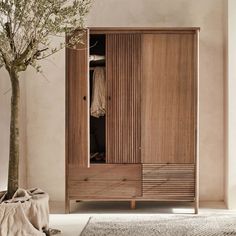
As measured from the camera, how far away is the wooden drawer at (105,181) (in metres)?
4.34

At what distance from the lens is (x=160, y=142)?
14.2 ft

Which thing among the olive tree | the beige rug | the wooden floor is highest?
the olive tree

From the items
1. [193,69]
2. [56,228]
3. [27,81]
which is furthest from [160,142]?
[27,81]

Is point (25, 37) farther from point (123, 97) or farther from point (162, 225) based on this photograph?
point (162, 225)

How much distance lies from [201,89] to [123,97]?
1.00m

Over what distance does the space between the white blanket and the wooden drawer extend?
0.89 m

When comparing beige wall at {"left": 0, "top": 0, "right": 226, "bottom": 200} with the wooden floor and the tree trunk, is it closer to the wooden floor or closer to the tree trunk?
the wooden floor

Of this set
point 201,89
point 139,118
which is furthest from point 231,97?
point 139,118

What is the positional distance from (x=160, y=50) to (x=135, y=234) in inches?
66.8

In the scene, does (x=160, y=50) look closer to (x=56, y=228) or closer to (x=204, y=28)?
(x=204, y=28)

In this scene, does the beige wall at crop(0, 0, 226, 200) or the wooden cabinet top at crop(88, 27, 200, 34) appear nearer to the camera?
the wooden cabinet top at crop(88, 27, 200, 34)

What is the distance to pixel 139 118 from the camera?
432cm

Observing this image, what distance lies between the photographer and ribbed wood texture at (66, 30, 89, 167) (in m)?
4.24

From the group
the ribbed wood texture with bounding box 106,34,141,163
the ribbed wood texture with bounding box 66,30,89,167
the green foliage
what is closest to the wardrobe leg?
the ribbed wood texture with bounding box 106,34,141,163
